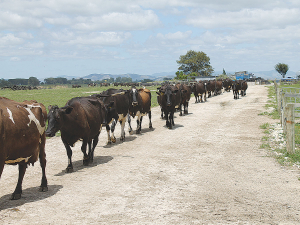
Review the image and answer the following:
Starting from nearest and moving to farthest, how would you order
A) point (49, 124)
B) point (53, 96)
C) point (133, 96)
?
point (49, 124), point (133, 96), point (53, 96)

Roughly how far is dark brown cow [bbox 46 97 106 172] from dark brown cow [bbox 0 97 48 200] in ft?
3.96

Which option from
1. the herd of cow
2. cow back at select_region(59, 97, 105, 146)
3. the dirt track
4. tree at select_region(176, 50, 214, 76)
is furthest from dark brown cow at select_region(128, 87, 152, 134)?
tree at select_region(176, 50, 214, 76)

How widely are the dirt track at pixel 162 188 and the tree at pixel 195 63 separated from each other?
11676 cm

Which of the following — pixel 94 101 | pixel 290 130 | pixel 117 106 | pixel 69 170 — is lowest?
pixel 69 170

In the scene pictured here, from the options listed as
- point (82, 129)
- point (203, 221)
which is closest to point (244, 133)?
point (82, 129)

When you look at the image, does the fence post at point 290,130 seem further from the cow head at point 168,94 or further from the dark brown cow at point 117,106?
the cow head at point 168,94

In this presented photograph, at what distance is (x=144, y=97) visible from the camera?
52.4 feet

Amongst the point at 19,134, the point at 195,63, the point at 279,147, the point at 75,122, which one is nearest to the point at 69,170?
the point at 75,122

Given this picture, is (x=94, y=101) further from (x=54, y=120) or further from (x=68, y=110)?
(x=54, y=120)

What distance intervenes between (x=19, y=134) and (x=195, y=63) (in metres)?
123

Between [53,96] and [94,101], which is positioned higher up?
[94,101]

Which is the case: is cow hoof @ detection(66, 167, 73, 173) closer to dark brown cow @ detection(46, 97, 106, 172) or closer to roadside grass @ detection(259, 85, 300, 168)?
dark brown cow @ detection(46, 97, 106, 172)

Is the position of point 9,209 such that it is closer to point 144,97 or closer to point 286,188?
point 286,188

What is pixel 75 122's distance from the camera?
8547 millimetres
